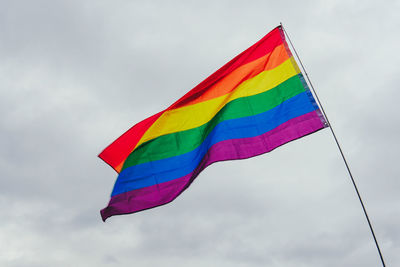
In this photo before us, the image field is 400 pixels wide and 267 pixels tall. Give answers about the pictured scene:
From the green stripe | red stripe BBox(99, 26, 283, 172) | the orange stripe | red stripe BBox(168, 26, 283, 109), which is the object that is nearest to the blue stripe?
the green stripe

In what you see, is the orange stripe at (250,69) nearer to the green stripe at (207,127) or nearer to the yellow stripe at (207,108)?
the yellow stripe at (207,108)

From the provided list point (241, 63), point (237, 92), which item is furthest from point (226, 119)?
point (241, 63)

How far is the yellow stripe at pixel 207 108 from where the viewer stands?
575 inches

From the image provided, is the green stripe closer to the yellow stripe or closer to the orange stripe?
the yellow stripe

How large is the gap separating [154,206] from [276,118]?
4530 mm

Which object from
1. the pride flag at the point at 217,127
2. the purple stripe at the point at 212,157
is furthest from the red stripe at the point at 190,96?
the purple stripe at the point at 212,157

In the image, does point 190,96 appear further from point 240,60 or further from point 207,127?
point 240,60

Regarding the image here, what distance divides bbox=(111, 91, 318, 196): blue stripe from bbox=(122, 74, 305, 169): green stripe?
0.16 metres

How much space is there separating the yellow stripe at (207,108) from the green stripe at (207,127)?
0.15 metres

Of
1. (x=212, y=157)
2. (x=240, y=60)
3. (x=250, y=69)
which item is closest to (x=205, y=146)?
(x=212, y=157)

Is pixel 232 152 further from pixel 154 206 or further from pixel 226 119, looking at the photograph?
pixel 154 206

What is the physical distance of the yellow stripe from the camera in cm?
1459

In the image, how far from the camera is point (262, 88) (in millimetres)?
14641

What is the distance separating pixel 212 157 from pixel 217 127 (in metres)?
1.24
